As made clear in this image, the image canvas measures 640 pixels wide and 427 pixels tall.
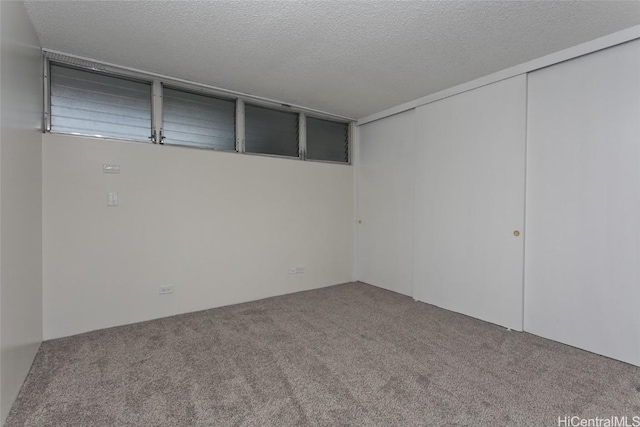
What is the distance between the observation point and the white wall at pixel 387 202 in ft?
14.1

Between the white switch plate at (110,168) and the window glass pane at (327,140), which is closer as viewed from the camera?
the white switch plate at (110,168)

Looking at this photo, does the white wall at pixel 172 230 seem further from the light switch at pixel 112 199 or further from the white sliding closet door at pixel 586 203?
the white sliding closet door at pixel 586 203

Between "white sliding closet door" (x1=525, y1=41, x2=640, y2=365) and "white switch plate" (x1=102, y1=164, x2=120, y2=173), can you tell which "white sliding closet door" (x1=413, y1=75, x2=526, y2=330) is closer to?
"white sliding closet door" (x1=525, y1=41, x2=640, y2=365)

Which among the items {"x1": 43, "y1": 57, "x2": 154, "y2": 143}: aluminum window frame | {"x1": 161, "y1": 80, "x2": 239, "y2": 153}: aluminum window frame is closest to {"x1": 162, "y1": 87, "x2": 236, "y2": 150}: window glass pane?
{"x1": 161, "y1": 80, "x2": 239, "y2": 153}: aluminum window frame

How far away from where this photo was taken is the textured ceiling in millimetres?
2184

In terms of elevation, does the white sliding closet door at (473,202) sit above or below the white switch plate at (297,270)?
above

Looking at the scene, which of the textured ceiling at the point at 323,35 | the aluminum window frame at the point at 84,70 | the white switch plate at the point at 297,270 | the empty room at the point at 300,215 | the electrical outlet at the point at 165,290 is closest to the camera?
the empty room at the point at 300,215

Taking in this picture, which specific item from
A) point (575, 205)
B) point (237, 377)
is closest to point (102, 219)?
point (237, 377)

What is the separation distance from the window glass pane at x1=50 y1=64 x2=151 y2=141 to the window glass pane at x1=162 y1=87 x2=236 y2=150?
21 cm

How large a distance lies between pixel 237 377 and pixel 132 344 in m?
1.20

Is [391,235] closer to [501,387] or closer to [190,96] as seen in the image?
[501,387]

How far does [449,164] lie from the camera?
146 inches

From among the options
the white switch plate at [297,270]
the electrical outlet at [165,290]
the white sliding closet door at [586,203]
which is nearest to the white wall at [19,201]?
the electrical outlet at [165,290]

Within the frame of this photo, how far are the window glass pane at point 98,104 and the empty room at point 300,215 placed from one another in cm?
2
